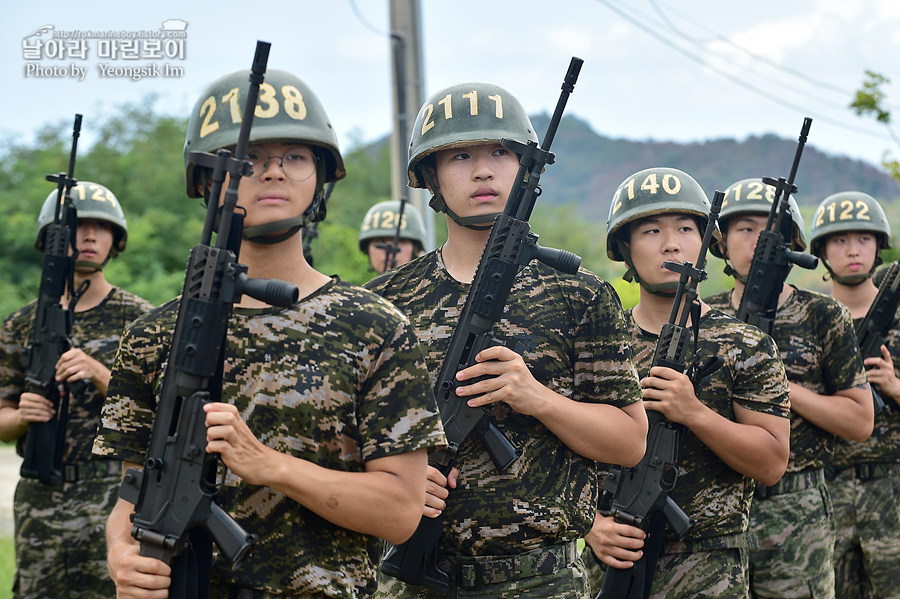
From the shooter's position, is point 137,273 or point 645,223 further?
point 137,273

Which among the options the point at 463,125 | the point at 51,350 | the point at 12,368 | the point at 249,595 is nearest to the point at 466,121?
the point at 463,125

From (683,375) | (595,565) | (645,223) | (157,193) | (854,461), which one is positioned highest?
(157,193)

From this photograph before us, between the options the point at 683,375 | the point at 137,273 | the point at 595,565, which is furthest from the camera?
the point at 137,273

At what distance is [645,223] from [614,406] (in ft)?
4.87

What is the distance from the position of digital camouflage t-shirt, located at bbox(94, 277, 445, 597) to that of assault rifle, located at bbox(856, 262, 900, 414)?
4904 mm

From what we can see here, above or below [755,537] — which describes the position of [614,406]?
above

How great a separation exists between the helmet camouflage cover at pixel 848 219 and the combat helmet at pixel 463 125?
4.05 metres

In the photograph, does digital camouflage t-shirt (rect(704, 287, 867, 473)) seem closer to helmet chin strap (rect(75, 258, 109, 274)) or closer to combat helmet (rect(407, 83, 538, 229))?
combat helmet (rect(407, 83, 538, 229))

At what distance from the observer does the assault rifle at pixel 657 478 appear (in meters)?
4.43

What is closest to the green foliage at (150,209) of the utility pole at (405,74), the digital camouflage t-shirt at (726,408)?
the utility pole at (405,74)

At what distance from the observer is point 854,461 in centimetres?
668

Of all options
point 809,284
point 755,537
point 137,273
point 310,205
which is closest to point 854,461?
point 755,537

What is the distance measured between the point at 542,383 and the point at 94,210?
4.03 m

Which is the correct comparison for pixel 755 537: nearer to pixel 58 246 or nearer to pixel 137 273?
pixel 58 246
